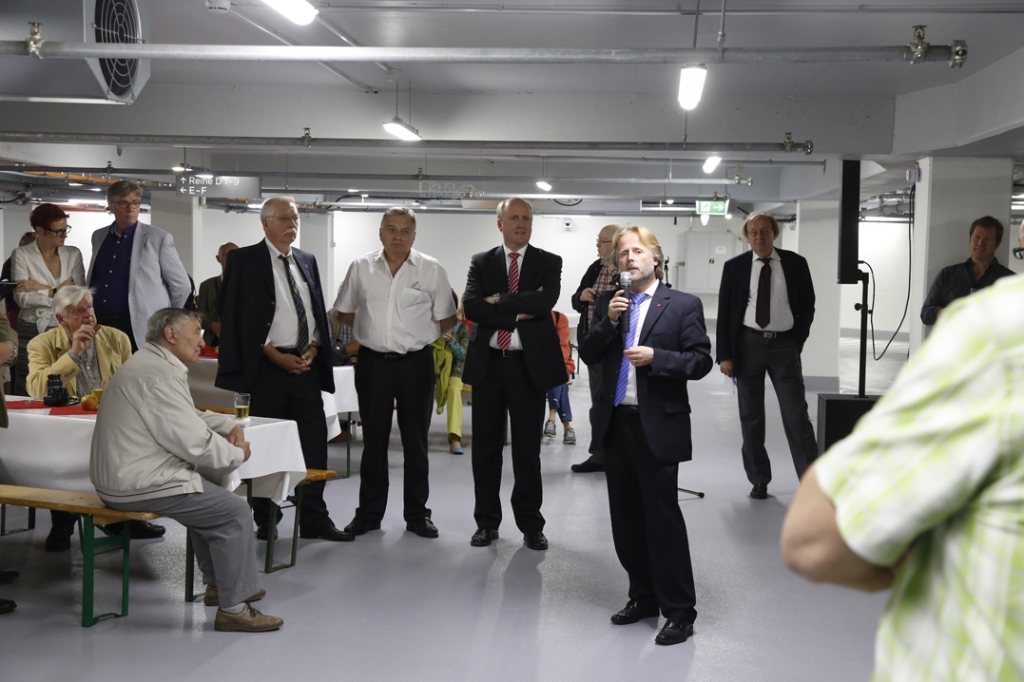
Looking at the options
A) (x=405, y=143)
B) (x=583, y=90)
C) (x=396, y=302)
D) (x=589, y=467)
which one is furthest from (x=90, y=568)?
(x=583, y=90)

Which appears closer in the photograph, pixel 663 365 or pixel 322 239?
pixel 663 365

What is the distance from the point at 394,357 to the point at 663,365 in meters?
1.78

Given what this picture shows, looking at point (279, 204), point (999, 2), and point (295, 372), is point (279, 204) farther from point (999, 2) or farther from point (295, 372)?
point (999, 2)

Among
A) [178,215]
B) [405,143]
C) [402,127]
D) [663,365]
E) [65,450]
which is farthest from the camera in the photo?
[178,215]

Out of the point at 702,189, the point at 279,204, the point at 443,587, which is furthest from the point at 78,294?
the point at 702,189

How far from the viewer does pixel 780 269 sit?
19.0 feet

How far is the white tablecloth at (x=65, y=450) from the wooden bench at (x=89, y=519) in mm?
164

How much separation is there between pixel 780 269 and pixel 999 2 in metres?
1.91

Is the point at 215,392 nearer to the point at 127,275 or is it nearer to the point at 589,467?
the point at 127,275

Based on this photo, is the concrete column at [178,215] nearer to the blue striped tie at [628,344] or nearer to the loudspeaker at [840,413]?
the loudspeaker at [840,413]

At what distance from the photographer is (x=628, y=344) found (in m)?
3.47

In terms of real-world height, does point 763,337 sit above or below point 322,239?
below

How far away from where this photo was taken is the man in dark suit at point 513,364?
4477 millimetres

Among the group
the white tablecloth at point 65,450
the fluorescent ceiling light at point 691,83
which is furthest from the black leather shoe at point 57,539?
the fluorescent ceiling light at point 691,83
